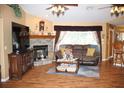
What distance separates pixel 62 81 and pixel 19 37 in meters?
1.98

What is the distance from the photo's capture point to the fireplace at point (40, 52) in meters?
7.32

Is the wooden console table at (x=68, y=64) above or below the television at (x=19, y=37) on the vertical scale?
below

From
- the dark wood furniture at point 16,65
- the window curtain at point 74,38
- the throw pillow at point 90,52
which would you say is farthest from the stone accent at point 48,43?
the dark wood furniture at point 16,65

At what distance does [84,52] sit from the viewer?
318 inches

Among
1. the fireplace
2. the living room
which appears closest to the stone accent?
the living room

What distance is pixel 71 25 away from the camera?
8.23 m

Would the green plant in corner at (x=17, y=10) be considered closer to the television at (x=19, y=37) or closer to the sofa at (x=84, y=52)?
the television at (x=19, y=37)

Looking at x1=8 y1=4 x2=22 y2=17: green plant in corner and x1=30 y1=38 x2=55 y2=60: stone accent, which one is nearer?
x1=8 y1=4 x2=22 y2=17: green plant in corner

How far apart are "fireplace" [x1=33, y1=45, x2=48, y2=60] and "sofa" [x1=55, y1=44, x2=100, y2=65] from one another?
0.48 metres

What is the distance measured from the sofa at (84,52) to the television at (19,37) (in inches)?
72.5

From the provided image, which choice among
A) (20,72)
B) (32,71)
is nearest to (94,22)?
(32,71)

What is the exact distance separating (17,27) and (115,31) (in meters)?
6.80

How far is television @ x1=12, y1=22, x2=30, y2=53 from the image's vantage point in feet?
18.1

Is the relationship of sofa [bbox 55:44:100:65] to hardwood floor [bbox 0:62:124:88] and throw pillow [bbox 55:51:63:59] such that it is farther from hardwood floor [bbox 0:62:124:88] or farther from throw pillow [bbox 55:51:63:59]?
hardwood floor [bbox 0:62:124:88]
